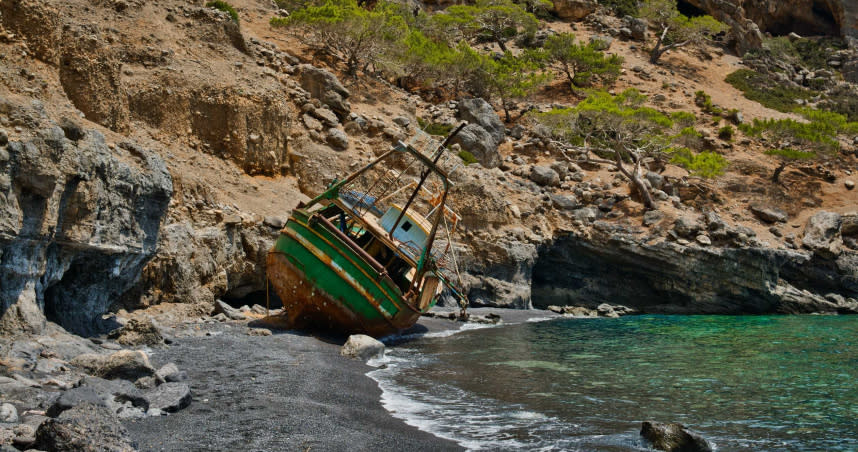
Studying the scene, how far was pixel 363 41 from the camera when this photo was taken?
3738cm

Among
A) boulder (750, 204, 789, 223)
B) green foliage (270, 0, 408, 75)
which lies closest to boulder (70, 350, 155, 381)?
green foliage (270, 0, 408, 75)

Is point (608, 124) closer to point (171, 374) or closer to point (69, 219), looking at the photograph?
point (69, 219)

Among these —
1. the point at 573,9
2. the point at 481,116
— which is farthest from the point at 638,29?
the point at 481,116

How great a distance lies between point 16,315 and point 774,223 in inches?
1630

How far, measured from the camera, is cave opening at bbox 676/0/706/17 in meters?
72.1

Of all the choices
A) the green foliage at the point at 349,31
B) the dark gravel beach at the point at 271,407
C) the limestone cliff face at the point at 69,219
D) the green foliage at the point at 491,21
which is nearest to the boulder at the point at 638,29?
the green foliage at the point at 491,21

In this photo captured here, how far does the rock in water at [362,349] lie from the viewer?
12605mm

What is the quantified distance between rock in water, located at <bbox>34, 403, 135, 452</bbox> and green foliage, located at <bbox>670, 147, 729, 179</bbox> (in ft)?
129

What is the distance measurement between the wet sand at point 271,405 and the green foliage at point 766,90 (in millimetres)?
59379

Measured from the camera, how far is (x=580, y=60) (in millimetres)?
54719

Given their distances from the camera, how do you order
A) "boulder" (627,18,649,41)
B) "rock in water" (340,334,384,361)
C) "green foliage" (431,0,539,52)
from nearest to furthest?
"rock in water" (340,334,384,361) < "green foliage" (431,0,539,52) < "boulder" (627,18,649,41)

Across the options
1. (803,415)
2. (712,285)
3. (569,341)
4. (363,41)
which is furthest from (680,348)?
(363,41)

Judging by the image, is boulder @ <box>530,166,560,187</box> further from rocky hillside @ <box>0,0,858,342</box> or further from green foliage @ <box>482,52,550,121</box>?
green foliage @ <box>482,52,550,121</box>

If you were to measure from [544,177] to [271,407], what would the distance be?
3002 centimetres
